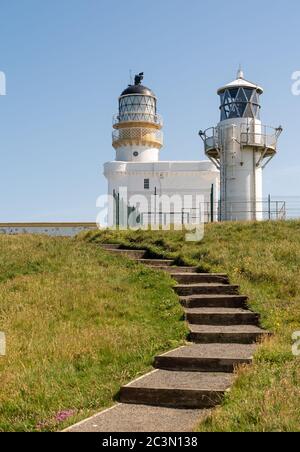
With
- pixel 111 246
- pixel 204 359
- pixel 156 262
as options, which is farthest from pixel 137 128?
pixel 204 359

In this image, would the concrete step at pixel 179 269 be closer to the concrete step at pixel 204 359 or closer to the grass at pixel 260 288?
the grass at pixel 260 288

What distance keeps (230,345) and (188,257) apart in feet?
22.6

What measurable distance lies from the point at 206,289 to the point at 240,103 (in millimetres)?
20925

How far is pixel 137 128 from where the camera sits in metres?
43.0

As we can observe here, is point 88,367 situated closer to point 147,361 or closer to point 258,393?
point 147,361

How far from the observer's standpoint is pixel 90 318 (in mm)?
10258

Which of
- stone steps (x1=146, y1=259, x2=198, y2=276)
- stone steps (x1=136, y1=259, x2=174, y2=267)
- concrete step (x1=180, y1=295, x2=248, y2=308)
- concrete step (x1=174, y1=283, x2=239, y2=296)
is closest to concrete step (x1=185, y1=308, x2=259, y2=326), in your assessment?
concrete step (x1=180, y1=295, x2=248, y2=308)

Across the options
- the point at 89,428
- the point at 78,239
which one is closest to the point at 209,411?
the point at 89,428

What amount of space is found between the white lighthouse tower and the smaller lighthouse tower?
12015 millimetres

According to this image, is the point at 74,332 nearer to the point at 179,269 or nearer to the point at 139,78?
the point at 179,269

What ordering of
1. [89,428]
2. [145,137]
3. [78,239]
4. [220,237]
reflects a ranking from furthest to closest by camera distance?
[145,137] < [78,239] < [220,237] < [89,428]

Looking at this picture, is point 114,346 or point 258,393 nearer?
point 258,393

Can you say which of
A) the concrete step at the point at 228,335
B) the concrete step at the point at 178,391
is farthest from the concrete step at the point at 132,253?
the concrete step at the point at 178,391

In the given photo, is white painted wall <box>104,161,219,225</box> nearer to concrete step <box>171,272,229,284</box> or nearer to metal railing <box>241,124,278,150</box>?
metal railing <box>241,124,278,150</box>
